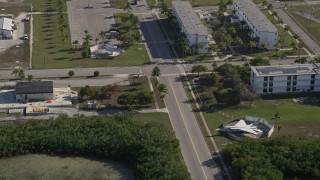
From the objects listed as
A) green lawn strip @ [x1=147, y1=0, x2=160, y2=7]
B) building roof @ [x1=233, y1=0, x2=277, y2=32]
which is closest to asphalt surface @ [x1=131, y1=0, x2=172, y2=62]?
green lawn strip @ [x1=147, y1=0, x2=160, y2=7]

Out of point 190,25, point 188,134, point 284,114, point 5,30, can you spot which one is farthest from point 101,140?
point 5,30

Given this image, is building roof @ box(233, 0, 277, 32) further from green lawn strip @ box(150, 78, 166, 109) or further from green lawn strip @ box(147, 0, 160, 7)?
→ green lawn strip @ box(150, 78, 166, 109)

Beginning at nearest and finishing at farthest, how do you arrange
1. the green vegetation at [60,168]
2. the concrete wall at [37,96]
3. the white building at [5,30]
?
the green vegetation at [60,168], the concrete wall at [37,96], the white building at [5,30]

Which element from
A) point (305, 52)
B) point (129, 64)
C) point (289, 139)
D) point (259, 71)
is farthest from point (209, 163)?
point (305, 52)

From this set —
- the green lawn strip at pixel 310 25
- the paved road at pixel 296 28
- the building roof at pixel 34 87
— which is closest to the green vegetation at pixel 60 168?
the building roof at pixel 34 87

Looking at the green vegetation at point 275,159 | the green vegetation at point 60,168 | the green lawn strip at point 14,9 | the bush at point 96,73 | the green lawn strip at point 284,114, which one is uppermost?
the green lawn strip at point 14,9

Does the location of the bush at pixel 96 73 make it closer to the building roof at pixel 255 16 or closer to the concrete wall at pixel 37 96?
the concrete wall at pixel 37 96

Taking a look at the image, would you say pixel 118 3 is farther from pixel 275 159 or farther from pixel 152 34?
Answer: pixel 275 159
